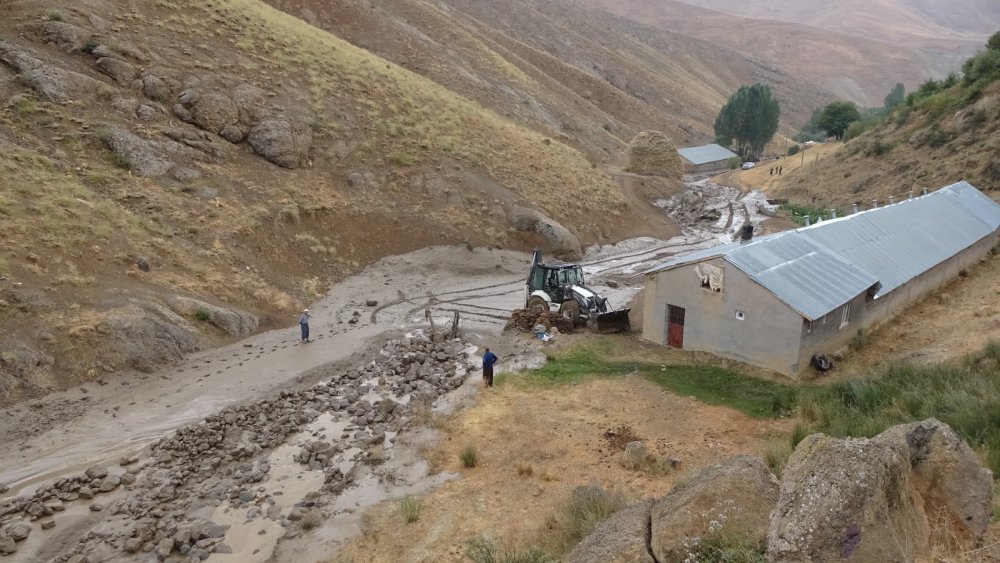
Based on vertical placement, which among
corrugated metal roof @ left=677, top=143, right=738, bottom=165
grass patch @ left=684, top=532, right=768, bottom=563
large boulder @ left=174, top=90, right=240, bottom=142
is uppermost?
large boulder @ left=174, top=90, right=240, bottom=142

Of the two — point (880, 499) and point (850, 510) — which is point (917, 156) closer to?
point (880, 499)

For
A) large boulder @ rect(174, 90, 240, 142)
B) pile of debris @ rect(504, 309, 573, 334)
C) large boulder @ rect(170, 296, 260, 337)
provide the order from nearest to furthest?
1. large boulder @ rect(170, 296, 260, 337)
2. pile of debris @ rect(504, 309, 573, 334)
3. large boulder @ rect(174, 90, 240, 142)

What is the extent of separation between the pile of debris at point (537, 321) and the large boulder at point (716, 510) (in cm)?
1540

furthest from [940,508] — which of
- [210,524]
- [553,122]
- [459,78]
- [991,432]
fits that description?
[553,122]

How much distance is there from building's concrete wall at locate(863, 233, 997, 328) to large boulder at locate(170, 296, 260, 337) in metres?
21.8

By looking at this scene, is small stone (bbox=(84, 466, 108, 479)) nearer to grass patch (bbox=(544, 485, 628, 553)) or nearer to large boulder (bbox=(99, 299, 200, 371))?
large boulder (bbox=(99, 299, 200, 371))

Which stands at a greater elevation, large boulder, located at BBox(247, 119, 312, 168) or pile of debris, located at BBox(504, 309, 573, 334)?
large boulder, located at BBox(247, 119, 312, 168)

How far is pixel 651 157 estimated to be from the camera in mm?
58375

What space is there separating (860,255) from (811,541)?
818 inches

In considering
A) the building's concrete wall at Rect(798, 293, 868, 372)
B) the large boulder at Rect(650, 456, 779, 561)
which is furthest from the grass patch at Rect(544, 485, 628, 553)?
the building's concrete wall at Rect(798, 293, 868, 372)

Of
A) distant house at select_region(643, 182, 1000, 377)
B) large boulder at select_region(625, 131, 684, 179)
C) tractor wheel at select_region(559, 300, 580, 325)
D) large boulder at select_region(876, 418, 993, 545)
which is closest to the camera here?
large boulder at select_region(876, 418, 993, 545)

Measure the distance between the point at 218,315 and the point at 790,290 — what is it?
1892 cm

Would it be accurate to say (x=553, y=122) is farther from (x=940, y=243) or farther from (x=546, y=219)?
(x=940, y=243)

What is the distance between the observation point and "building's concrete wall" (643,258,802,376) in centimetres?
1794
